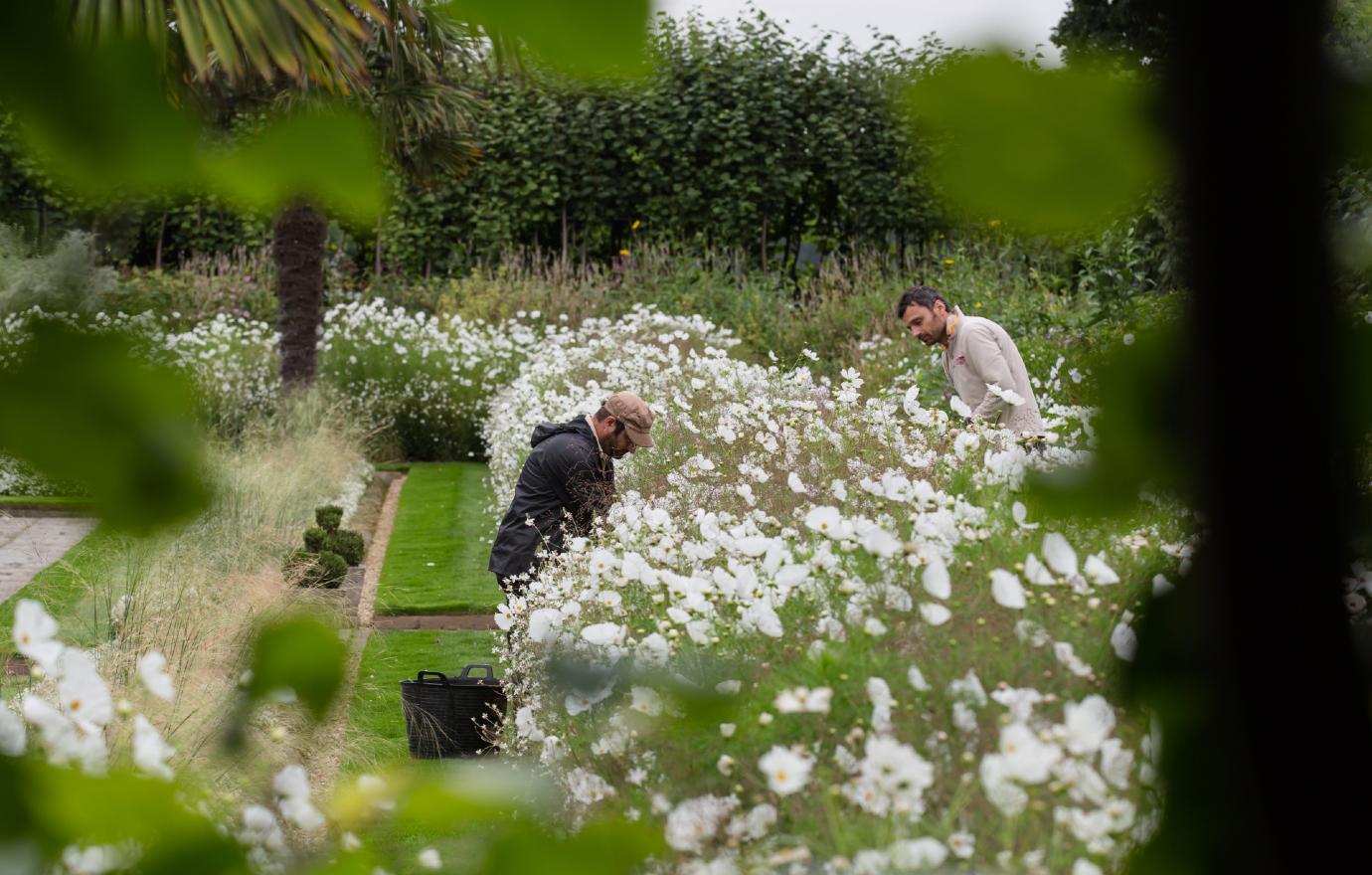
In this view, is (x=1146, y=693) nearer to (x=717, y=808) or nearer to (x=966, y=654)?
(x=717, y=808)

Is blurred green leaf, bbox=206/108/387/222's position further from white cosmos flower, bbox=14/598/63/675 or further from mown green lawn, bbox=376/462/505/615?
mown green lawn, bbox=376/462/505/615

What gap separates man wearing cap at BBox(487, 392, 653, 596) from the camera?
5.89 metres

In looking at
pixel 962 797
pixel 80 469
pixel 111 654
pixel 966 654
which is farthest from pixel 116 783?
pixel 111 654

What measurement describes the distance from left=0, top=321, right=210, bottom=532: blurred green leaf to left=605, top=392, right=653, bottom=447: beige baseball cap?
17.9ft

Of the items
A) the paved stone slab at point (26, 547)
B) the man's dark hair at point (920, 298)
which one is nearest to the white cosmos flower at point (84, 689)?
the man's dark hair at point (920, 298)

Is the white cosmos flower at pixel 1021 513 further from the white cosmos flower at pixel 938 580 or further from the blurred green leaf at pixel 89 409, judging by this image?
the blurred green leaf at pixel 89 409

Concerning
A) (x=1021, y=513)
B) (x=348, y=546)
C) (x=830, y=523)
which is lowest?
(x=348, y=546)

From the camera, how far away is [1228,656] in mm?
347

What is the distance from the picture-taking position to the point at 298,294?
1111 centimetres

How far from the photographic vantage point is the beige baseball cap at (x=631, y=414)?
236 inches

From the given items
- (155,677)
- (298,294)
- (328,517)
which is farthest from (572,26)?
(298,294)

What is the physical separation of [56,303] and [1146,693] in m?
0.44

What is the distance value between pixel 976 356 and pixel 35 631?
482 centimetres

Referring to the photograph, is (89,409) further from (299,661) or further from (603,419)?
(603,419)
